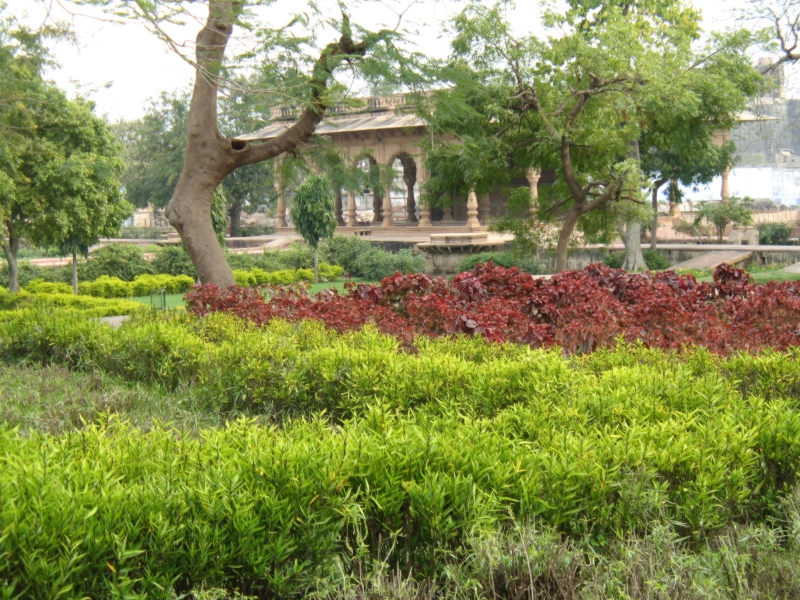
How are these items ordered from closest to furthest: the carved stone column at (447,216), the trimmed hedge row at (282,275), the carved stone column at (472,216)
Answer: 1. the trimmed hedge row at (282,275)
2. the carved stone column at (472,216)
3. the carved stone column at (447,216)

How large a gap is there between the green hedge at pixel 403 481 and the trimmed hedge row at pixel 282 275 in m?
16.9

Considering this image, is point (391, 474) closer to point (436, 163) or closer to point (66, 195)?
point (436, 163)

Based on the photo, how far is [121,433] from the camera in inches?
133

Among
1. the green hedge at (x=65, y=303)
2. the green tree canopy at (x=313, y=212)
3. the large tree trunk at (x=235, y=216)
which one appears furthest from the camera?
the large tree trunk at (x=235, y=216)

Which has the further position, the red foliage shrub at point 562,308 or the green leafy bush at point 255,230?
the green leafy bush at point 255,230

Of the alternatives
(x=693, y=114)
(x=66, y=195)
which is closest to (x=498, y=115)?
(x=693, y=114)

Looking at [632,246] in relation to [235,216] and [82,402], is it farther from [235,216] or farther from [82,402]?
[235,216]

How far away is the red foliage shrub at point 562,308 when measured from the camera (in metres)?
6.07

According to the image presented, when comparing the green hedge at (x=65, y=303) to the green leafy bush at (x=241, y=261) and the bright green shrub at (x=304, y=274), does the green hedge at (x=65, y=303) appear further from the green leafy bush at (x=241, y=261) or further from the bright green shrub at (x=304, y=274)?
the green leafy bush at (x=241, y=261)

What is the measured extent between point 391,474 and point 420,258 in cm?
2076

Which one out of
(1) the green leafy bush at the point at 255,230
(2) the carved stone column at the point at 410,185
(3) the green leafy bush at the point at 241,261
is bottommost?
(3) the green leafy bush at the point at 241,261

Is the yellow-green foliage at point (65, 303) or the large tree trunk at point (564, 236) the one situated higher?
the large tree trunk at point (564, 236)

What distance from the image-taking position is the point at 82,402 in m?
5.46

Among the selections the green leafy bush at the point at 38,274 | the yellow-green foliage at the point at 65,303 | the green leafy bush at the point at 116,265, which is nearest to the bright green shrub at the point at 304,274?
the green leafy bush at the point at 116,265
